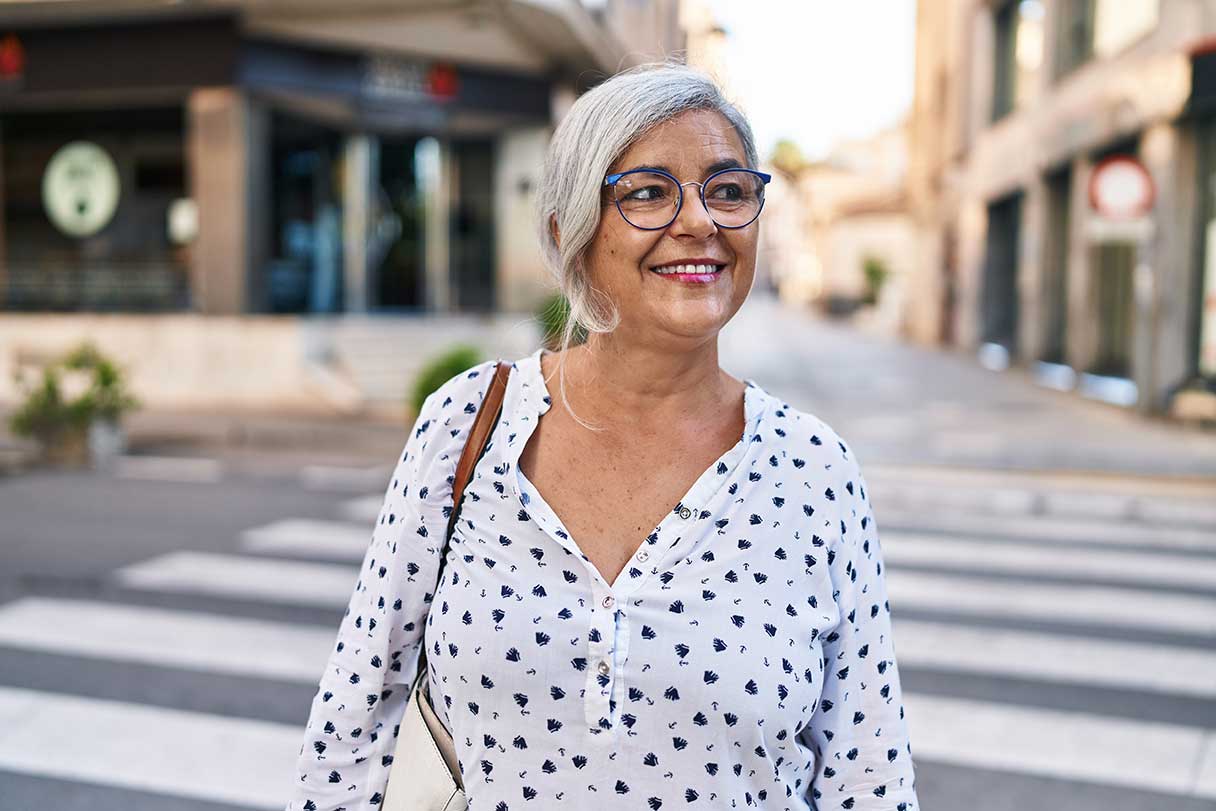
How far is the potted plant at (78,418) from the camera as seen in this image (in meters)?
11.2

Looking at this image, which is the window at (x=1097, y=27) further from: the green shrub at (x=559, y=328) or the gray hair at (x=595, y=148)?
the gray hair at (x=595, y=148)

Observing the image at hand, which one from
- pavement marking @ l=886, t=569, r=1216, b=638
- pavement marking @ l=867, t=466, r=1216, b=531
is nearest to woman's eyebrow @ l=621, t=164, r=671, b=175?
pavement marking @ l=886, t=569, r=1216, b=638

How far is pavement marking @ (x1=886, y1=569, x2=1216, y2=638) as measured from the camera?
622 centimetres

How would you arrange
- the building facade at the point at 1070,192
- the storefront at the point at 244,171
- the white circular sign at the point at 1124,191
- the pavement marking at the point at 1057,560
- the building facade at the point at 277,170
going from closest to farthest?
the pavement marking at the point at 1057,560 → the white circular sign at the point at 1124,191 → the building facade at the point at 1070,192 → the building facade at the point at 277,170 → the storefront at the point at 244,171

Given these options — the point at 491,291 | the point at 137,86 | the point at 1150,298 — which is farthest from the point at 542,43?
the point at 1150,298

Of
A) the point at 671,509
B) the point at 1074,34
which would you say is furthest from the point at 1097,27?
the point at 671,509

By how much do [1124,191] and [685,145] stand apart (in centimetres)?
1302

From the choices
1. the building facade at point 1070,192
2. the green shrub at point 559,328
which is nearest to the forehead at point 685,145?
the green shrub at point 559,328

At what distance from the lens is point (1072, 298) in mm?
19297

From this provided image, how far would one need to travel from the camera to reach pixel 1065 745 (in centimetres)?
452

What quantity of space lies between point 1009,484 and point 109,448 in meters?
8.25

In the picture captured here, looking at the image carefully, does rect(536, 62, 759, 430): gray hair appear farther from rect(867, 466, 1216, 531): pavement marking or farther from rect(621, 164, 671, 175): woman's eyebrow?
Answer: rect(867, 466, 1216, 531): pavement marking

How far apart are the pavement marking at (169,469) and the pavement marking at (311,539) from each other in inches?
90.1

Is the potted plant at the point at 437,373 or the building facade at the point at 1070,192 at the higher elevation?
the building facade at the point at 1070,192
